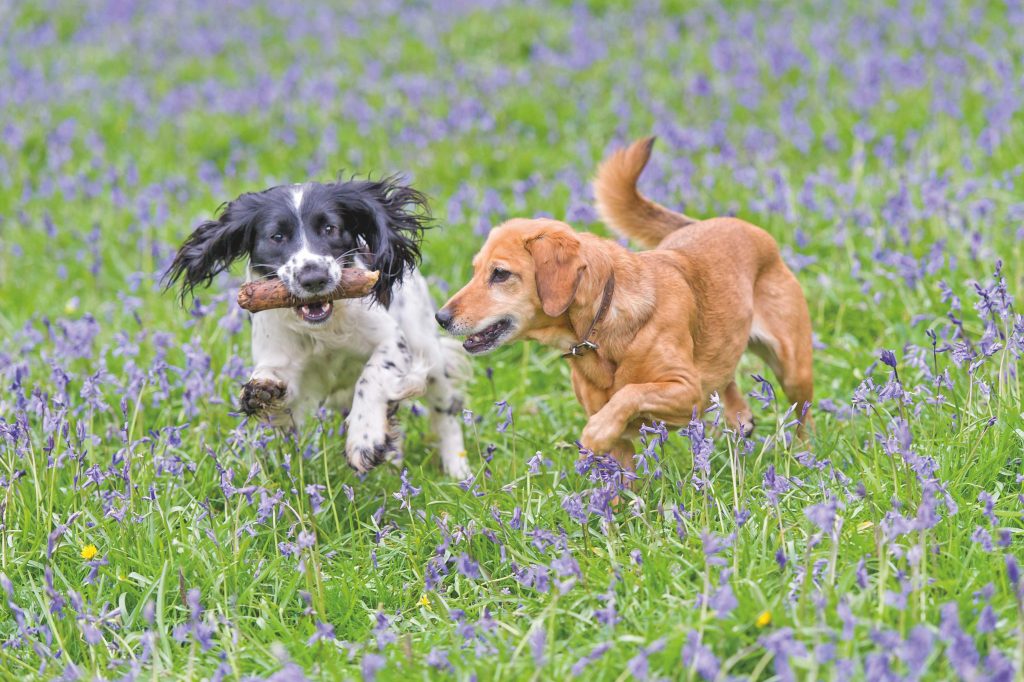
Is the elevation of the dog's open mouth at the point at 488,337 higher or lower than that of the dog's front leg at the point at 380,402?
higher

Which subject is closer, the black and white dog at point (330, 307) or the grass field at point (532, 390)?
the grass field at point (532, 390)

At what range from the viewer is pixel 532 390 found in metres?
5.93

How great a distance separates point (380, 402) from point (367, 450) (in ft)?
0.85

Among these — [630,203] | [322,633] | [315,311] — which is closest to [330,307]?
[315,311]

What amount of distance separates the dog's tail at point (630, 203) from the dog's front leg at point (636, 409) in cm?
116

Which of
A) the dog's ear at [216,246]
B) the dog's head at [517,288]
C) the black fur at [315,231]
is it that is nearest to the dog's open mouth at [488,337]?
the dog's head at [517,288]

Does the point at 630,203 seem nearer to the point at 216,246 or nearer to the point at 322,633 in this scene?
the point at 216,246

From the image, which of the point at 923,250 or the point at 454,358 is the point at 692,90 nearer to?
the point at 923,250

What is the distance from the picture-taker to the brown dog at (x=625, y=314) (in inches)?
167

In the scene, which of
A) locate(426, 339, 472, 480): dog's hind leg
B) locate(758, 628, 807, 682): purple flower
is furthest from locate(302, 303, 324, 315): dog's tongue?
locate(758, 628, 807, 682): purple flower

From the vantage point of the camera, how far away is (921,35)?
10508 mm

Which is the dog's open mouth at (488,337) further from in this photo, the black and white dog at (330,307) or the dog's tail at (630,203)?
the dog's tail at (630,203)

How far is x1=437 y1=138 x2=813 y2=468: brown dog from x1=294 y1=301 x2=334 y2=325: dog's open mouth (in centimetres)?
59

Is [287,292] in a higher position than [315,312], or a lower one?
higher
